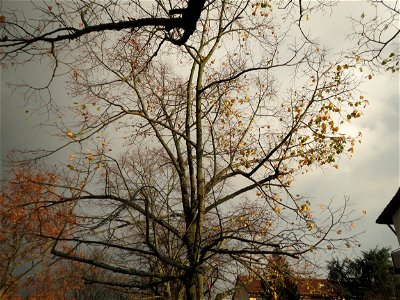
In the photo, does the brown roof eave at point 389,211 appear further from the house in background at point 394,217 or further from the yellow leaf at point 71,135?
the yellow leaf at point 71,135

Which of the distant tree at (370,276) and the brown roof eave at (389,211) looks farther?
the distant tree at (370,276)

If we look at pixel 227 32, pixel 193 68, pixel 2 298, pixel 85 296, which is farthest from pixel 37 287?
pixel 85 296

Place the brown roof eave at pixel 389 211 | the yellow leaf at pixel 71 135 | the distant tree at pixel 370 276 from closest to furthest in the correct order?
the yellow leaf at pixel 71 135
the brown roof eave at pixel 389 211
the distant tree at pixel 370 276

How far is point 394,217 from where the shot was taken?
15.9m

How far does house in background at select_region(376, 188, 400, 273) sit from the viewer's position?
49.4 ft

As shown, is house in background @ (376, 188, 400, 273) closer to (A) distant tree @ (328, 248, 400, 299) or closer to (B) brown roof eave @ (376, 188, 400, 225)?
(B) brown roof eave @ (376, 188, 400, 225)

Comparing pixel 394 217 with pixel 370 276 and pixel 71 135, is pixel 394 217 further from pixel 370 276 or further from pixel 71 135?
pixel 370 276

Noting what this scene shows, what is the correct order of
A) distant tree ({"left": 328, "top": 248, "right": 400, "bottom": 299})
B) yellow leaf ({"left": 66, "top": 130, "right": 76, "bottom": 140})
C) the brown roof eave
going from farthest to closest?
distant tree ({"left": 328, "top": 248, "right": 400, "bottom": 299}) → the brown roof eave → yellow leaf ({"left": 66, "top": 130, "right": 76, "bottom": 140})

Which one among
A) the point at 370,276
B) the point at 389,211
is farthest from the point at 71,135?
the point at 370,276

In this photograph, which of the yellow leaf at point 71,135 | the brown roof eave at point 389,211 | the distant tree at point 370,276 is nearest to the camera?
the yellow leaf at point 71,135

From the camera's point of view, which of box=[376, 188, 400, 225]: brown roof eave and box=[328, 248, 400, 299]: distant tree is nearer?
box=[376, 188, 400, 225]: brown roof eave

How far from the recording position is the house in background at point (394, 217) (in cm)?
1505

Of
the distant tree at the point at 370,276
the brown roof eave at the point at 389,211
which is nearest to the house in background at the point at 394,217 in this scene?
the brown roof eave at the point at 389,211

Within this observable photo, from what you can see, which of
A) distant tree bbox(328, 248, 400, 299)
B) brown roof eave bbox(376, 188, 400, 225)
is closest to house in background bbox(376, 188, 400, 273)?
brown roof eave bbox(376, 188, 400, 225)
